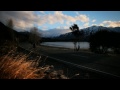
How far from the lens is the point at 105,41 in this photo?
20.9m

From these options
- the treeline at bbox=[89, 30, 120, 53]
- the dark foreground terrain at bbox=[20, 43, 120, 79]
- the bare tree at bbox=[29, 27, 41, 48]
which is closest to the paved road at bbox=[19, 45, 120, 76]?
the dark foreground terrain at bbox=[20, 43, 120, 79]

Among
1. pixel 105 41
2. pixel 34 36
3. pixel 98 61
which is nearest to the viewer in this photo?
pixel 98 61

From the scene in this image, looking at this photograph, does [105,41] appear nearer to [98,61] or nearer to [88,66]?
[98,61]

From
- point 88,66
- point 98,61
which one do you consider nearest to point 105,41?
point 98,61

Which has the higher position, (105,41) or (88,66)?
(105,41)

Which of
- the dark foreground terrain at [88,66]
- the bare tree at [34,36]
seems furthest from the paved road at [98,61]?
the bare tree at [34,36]

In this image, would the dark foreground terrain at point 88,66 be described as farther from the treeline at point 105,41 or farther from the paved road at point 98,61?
the treeline at point 105,41

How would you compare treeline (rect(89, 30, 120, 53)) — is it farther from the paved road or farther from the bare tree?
the bare tree

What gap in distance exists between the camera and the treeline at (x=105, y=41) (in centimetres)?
2042

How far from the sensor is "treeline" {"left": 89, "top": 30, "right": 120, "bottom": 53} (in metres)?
20.4
